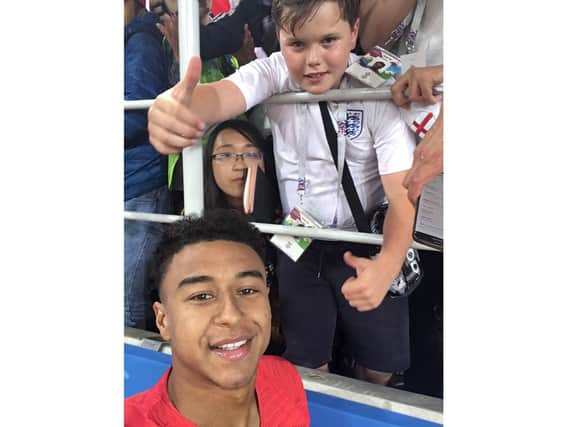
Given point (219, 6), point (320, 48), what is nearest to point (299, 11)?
point (320, 48)

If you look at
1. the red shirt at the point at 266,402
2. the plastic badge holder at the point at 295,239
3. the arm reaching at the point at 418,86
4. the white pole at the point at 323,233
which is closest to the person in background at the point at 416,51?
the arm reaching at the point at 418,86

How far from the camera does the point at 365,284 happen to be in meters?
1.03

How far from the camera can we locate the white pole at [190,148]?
3.57 feet

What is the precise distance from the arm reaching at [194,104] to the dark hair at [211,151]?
0.06 feet

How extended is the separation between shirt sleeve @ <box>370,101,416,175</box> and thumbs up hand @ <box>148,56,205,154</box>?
319 mm

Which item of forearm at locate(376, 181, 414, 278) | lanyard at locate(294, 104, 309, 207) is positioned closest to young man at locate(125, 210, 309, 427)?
lanyard at locate(294, 104, 309, 207)

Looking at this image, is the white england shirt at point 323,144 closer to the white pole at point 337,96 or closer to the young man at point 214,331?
the white pole at point 337,96

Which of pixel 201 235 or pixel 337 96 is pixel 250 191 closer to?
pixel 201 235

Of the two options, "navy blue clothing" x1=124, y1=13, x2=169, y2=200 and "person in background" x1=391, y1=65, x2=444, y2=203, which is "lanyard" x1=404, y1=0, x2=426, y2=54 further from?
"navy blue clothing" x1=124, y1=13, x2=169, y2=200
